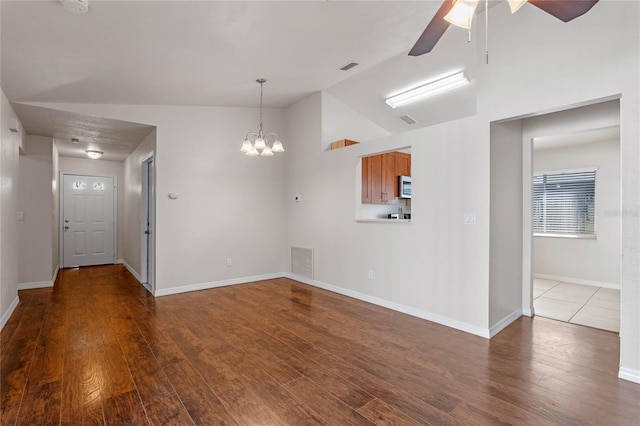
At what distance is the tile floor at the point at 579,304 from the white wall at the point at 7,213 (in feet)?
20.5

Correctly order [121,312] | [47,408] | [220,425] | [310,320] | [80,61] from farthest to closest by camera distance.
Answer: [121,312]
[310,320]
[80,61]
[47,408]
[220,425]

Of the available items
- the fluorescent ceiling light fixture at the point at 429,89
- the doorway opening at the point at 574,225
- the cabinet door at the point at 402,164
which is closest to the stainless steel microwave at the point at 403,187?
the cabinet door at the point at 402,164

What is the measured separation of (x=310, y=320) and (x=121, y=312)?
7.84ft

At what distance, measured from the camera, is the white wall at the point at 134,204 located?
A: 5545mm

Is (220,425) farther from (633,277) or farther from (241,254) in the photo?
(241,254)

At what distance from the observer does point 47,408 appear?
1.98m

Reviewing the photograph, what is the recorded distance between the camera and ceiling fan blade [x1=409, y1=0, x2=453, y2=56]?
1.61 meters

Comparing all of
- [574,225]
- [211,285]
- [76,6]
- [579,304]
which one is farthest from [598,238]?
[76,6]

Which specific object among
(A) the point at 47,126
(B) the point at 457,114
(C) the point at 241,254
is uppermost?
(B) the point at 457,114

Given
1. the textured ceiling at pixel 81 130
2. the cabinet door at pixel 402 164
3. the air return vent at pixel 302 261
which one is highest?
the textured ceiling at pixel 81 130

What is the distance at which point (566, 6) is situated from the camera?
154 cm

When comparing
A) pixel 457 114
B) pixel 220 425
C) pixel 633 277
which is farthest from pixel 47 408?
pixel 457 114

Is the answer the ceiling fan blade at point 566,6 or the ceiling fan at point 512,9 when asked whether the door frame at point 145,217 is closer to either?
the ceiling fan at point 512,9

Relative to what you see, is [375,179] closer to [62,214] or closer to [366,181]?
[366,181]
